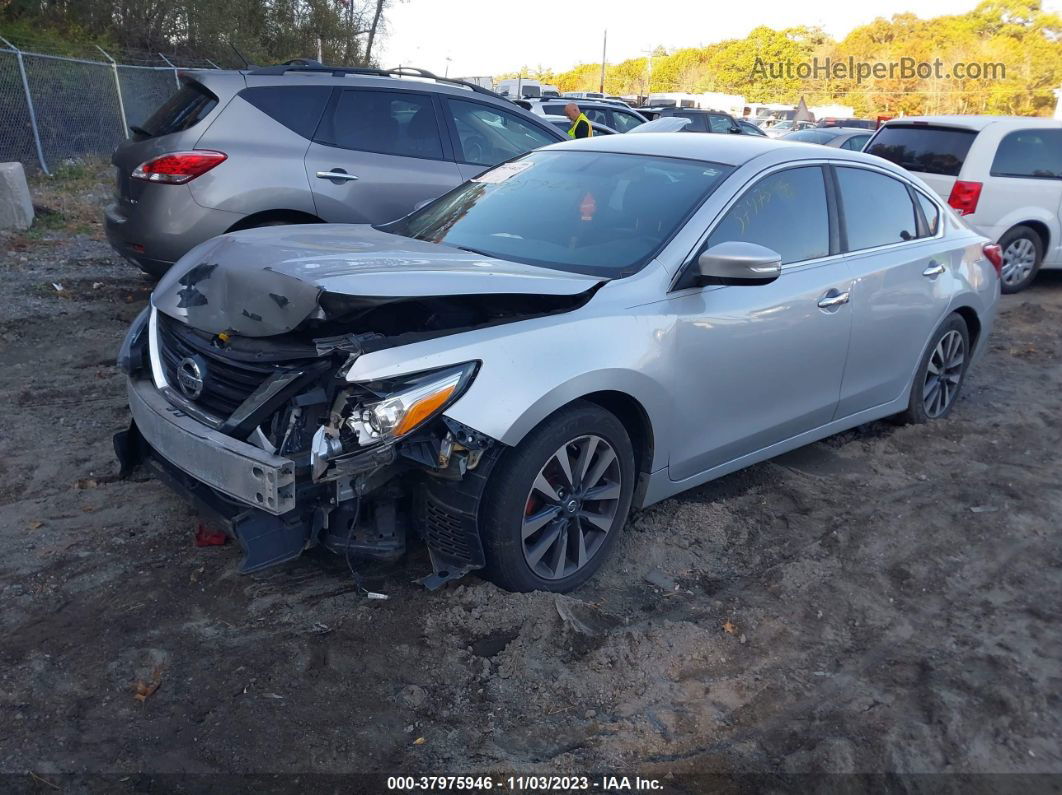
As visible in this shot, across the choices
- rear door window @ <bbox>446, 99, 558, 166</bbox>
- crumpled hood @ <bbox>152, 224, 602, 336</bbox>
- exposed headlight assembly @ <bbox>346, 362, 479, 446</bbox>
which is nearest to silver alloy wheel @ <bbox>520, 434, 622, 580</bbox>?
exposed headlight assembly @ <bbox>346, 362, 479, 446</bbox>

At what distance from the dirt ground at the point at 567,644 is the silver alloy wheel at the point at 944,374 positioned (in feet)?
3.00

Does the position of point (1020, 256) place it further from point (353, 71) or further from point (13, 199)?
point (13, 199)

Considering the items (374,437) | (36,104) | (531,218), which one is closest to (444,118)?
(531,218)

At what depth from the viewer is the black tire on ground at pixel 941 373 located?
539 cm

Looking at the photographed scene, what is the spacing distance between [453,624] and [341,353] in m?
1.08

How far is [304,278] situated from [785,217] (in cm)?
244

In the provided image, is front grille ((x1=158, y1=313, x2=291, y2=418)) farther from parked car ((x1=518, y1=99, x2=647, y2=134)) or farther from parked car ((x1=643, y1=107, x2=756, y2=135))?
parked car ((x1=643, y1=107, x2=756, y2=135))

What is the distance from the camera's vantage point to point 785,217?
4.31 meters

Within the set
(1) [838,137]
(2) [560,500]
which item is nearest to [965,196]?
(2) [560,500]

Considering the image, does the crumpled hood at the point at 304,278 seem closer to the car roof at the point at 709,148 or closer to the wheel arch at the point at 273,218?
the car roof at the point at 709,148

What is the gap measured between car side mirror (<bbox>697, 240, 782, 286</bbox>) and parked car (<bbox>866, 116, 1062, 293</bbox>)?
22.4ft

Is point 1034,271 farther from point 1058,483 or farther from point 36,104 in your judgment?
point 36,104

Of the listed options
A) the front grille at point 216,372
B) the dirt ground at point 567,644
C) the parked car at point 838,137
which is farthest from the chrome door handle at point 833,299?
the parked car at point 838,137

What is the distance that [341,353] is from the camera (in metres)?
3.03
